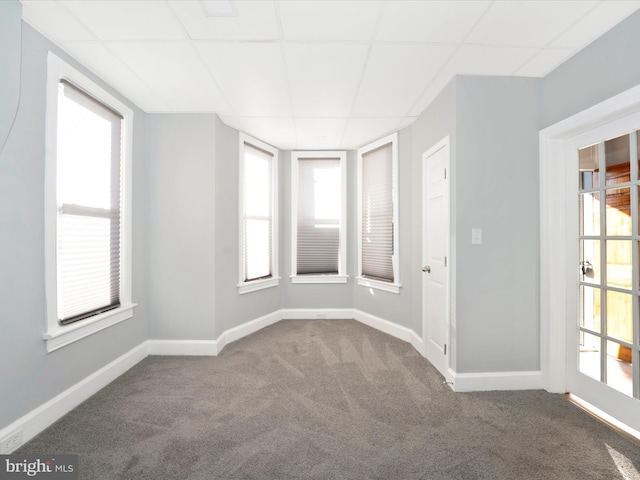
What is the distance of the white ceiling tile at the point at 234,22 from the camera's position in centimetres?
178

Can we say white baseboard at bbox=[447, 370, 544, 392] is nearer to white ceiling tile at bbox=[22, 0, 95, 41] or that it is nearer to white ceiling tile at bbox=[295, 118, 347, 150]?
white ceiling tile at bbox=[295, 118, 347, 150]

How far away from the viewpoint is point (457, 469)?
1.67 m

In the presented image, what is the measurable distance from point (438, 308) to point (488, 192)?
1.15 metres

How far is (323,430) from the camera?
79.0 inches

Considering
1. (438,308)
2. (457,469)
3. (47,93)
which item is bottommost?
(457,469)

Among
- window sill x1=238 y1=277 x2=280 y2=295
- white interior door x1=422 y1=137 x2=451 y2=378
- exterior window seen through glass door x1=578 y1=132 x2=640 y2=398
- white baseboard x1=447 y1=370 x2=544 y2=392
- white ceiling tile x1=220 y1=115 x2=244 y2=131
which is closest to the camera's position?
exterior window seen through glass door x1=578 y1=132 x2=640 y2=398

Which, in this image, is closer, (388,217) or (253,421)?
(253,421)

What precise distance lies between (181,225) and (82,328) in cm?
130

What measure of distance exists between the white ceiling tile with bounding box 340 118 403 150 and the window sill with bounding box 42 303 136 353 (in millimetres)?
3032

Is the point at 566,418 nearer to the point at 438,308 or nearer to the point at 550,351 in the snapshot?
the point at 550,351

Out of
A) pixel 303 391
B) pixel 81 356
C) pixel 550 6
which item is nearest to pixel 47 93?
pixel 81 356

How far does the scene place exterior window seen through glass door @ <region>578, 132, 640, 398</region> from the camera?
1976 mm

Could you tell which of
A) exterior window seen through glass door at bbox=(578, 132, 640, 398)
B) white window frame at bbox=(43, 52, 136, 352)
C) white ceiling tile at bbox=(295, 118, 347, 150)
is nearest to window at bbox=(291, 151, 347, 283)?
white ceiling tile at bbox=(295, 118, 347, 150)

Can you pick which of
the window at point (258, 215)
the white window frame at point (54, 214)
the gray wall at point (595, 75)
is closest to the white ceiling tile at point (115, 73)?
the white window frame at point (54, 214)
